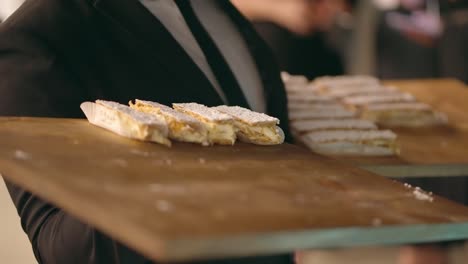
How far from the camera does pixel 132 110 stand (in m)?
1.90

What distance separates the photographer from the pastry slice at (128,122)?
71.1 inches

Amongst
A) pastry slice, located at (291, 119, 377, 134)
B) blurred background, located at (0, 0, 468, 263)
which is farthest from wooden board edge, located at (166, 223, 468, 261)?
pastry slice, located at (291, 119, 377, 134)

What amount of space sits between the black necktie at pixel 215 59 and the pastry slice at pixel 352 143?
0.99ft

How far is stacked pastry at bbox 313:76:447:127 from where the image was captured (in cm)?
309

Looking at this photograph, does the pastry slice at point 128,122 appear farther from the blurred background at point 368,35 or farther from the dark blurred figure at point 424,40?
the dark blurred figure at point 424,40

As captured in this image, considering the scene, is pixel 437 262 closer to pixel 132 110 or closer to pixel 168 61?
pixel 132 110

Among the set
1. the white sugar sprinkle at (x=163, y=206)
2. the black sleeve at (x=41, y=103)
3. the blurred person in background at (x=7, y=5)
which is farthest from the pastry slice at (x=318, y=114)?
the blurred person in background at (x=7, y=5)

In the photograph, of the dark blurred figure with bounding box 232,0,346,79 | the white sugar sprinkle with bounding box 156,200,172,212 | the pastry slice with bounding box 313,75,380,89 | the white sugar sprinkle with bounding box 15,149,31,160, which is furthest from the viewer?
the dark blurred figure with bounding box 232,0,346,79

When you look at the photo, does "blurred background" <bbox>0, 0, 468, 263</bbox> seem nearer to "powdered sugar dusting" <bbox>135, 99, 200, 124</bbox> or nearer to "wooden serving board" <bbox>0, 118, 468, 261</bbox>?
"wooden serving board" <bbox>0, 118, 468, 261</bbox>

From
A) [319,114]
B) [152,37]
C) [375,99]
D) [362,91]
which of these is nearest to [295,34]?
[362,91]

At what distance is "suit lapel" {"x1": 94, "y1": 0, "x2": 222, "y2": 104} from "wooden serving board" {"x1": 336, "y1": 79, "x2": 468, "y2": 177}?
0.58 m

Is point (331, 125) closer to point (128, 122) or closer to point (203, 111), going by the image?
point (203, 111)

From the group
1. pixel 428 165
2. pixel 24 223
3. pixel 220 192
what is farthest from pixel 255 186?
pixel 428 165

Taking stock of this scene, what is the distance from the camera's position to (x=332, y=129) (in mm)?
2721
